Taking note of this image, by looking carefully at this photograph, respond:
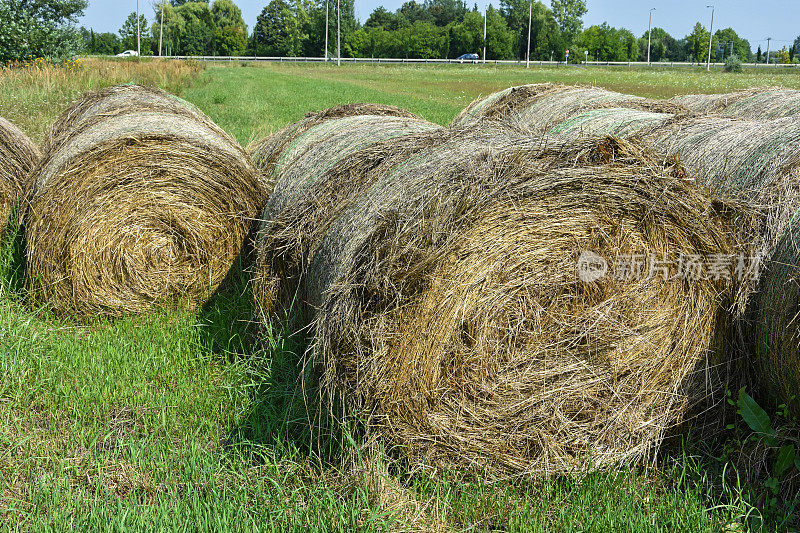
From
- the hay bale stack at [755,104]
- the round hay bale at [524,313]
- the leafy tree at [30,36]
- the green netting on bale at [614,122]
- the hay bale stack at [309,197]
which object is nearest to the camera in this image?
the round hay bale at [524,313]

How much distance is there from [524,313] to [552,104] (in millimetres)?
4638

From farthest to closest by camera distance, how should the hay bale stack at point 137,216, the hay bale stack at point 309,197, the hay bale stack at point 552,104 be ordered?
the hay bale stack at point 552,104, the hay bale stack at point 137,216, the hay bale stack at point 309,197

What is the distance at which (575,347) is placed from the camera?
354 centimetres

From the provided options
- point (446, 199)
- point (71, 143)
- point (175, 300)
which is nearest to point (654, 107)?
point (446, 199)

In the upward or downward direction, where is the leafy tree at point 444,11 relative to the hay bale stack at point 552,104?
upward

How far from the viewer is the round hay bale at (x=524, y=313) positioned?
3.27 meters

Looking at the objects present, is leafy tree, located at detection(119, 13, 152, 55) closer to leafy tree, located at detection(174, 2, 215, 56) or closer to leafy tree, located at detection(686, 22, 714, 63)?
leafy tree, located at detection(174, 2, 215, 56)

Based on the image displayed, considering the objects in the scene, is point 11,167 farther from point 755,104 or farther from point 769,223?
point 755,104

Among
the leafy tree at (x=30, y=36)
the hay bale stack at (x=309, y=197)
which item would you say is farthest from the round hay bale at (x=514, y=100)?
the leafy tree at (x=30, y=36)

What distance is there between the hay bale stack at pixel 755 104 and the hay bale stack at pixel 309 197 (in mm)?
3462

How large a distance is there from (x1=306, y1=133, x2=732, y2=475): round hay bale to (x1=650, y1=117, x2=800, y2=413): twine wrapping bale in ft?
0.68

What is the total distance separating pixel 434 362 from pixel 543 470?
2.64 feet

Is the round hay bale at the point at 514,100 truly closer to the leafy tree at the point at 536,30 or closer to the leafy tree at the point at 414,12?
the leafy tree at the point at 536,30

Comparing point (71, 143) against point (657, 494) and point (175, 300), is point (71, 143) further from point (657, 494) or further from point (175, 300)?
point (657, 494)
